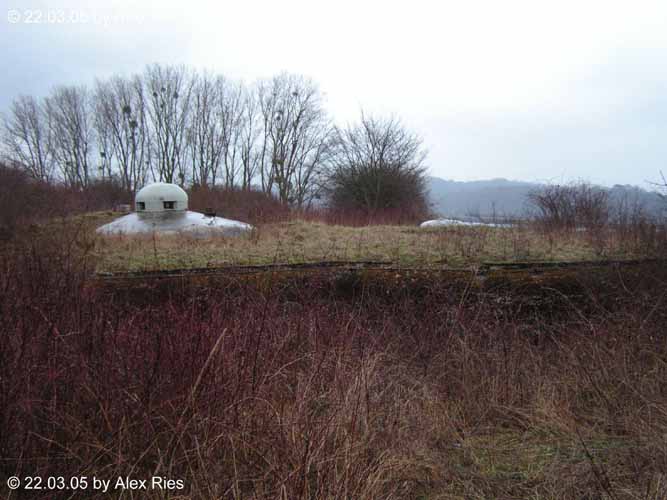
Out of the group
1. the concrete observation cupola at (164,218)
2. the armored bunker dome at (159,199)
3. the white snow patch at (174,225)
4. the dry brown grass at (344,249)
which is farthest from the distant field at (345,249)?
the armored bunker dome at (159,199)

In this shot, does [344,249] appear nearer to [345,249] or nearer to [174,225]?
[345,249]

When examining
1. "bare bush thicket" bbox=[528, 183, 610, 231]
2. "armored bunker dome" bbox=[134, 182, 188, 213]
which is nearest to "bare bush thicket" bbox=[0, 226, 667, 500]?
"bare bush thicket" bbox=[528, 183, 610, 231]

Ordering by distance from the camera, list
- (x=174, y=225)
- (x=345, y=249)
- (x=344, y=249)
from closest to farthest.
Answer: (x=345, y=249) < (x=344, y=249) < (x=174, y=225)

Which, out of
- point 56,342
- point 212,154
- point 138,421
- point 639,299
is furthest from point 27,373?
point 212,154

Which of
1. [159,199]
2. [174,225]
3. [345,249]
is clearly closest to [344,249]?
[345,249]

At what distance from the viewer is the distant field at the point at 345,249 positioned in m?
8.28

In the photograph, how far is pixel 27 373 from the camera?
93.7 inches

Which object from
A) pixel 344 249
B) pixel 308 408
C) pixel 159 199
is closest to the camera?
pixel 308 408

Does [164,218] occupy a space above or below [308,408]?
above

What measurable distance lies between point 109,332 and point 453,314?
4.19 m

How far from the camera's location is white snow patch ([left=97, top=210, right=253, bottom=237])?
1314 centimetres

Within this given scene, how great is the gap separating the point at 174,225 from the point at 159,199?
5.52ft

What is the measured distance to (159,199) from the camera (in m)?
15.6

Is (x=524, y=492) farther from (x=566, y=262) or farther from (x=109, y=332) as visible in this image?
(x=566, y=262)
